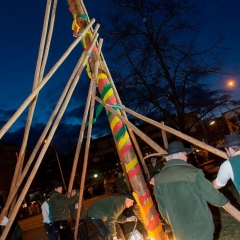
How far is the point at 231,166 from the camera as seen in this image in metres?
3.48

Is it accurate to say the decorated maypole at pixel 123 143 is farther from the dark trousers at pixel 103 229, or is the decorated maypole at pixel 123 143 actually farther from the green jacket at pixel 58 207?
the green jacket at pixel 58 207

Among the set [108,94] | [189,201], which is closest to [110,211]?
Answer: [108,94]

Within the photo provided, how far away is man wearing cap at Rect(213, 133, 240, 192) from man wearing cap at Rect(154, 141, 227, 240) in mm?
404

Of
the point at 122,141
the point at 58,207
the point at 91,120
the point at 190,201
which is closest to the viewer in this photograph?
the point at 190,201

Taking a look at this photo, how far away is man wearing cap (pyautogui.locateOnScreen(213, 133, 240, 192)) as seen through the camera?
3.42 metres

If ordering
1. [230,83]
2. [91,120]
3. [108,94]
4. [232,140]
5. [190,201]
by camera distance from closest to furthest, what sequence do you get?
[190,201] → [232,140] → [108,94] → [91,120] → [230,83]

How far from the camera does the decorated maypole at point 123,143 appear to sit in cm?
471

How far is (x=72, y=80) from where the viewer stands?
4.95 m

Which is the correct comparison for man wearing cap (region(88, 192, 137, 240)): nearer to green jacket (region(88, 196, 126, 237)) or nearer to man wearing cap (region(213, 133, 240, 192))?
green jacket (region(88, 196, 126, 237))

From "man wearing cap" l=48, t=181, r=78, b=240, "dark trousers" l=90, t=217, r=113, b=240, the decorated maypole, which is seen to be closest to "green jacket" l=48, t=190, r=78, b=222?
"man wearing cap" l=48, t=181, r=78, b=240

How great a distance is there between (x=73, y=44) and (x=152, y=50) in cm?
1191

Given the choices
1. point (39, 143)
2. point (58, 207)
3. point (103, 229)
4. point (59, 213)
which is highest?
point (39, 143)

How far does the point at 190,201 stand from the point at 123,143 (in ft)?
6.37

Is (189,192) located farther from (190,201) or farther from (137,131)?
(137,131)
